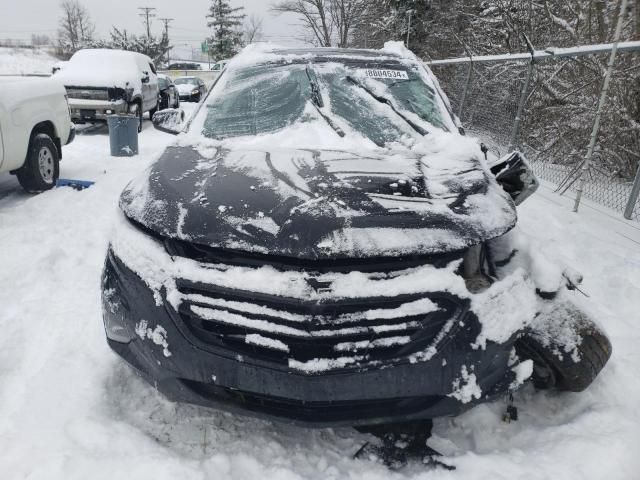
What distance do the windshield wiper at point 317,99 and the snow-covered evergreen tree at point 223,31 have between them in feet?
175

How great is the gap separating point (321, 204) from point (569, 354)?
1.25m

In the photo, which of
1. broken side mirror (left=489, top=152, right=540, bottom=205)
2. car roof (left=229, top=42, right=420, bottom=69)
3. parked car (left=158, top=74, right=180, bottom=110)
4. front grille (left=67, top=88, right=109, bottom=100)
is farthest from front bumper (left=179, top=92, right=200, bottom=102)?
broken side mirror (left=489, top=152, right=540, bottom=205)

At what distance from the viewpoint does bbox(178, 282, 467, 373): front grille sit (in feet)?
5.61

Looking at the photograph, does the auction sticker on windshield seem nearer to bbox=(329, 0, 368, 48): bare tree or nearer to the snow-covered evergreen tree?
bbox=(329, 0, 368, 48): bare tree

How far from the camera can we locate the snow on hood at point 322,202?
1830 mm

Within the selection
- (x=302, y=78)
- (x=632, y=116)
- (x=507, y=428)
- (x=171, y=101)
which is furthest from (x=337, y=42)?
(x=507, y=428)

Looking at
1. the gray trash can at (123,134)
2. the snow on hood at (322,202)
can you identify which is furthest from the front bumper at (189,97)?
the snow on hood at (322,202)

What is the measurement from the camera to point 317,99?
3236 mm

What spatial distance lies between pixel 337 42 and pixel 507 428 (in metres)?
32.6

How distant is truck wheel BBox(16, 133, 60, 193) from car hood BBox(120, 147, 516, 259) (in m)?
4.03

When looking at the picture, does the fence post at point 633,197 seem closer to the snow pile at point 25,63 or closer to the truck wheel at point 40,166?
the truck wheel at point 40,166

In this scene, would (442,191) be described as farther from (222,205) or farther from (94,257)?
(94,257)

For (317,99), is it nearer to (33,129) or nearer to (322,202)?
(322,202)

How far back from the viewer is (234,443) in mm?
2029
